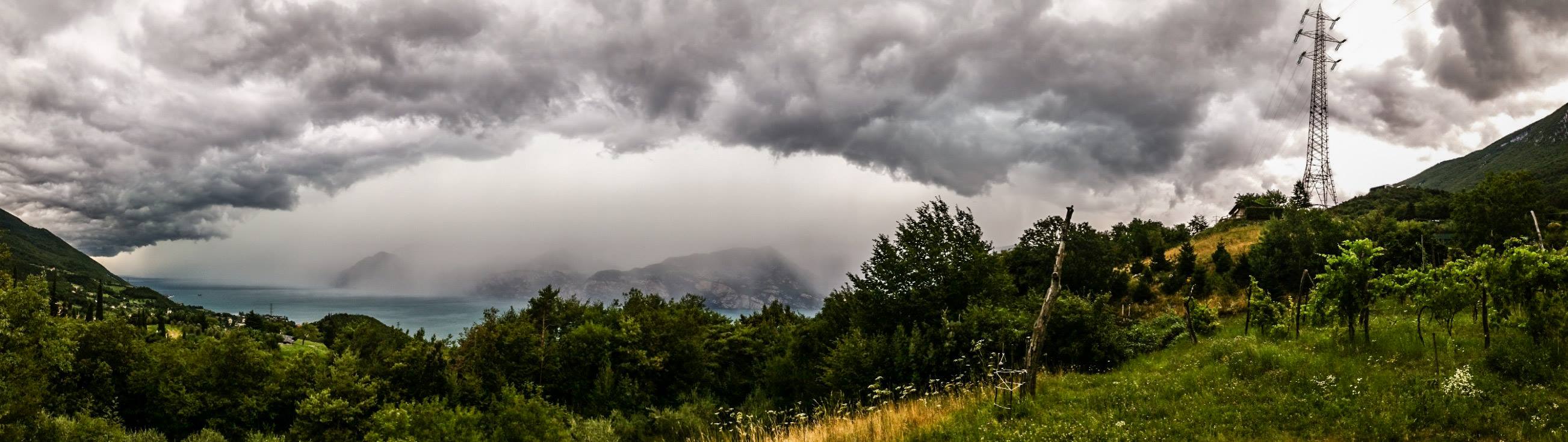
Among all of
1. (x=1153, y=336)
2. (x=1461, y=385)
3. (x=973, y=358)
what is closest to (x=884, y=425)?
(x=1461, y=385)

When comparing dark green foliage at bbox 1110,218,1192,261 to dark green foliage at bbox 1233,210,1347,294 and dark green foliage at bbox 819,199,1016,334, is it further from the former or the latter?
dark green foliage at bbox 819,199,1016,334

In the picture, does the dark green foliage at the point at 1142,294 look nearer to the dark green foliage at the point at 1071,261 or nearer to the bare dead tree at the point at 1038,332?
the dark green foliage at the point at 1071,261

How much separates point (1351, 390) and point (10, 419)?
5342 cm

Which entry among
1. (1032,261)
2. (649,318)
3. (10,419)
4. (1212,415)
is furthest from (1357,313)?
(10,419)

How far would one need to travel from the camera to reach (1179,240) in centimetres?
7338

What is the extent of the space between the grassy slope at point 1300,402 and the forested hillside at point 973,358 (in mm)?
67

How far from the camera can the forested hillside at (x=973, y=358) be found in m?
10.9

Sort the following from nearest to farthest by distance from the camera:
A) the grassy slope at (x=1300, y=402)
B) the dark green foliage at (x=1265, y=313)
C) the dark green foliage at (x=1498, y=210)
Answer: the grassy slope at (x=1300, y=402) < the dark green foliage at (x=1265, y=313) < the dark green foliage at (x=1498, y=210)

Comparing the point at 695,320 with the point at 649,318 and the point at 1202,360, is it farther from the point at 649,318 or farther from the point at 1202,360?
the point at 1202,360

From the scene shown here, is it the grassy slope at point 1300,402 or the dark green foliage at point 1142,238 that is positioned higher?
the dark green foliage at point 1142,238

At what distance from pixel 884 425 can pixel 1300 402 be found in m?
7.14

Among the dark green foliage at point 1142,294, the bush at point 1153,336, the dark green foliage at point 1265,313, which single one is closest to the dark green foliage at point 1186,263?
the dark green foliage at point 1142,294

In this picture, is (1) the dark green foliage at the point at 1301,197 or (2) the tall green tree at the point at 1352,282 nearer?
(2) the tall green tree at the point at 1352,282

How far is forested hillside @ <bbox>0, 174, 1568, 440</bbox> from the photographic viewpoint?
10859 millimetres
